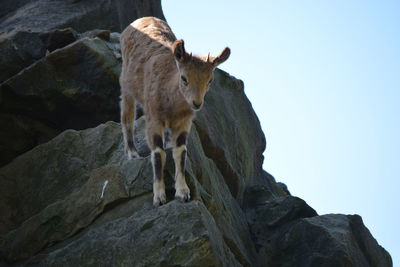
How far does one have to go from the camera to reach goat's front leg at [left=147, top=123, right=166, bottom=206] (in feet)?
24.7

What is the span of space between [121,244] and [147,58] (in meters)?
3.44

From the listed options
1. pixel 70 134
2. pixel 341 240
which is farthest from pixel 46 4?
pixel 341 240

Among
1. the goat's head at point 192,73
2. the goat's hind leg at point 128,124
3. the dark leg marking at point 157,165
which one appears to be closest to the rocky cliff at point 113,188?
the goat's hind leg at point 128,124

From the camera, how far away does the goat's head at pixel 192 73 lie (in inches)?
309

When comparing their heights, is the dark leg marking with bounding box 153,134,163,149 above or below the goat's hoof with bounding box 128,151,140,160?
above

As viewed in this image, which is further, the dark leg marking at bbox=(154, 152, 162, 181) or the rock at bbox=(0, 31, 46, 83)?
the rock at bbox=(0, 31, 46, 83)

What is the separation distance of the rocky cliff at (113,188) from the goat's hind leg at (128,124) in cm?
19

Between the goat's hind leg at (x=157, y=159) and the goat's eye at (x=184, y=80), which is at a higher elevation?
the goat's eye at (x=184, y=80)

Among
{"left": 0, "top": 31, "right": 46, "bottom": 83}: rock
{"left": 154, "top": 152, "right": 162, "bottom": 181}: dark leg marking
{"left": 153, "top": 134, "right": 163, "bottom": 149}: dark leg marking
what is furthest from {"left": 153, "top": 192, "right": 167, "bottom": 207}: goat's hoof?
{"left": 0, "top": 31, "right": 46, "bottom": 83}: rock

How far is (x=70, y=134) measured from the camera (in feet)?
33.0

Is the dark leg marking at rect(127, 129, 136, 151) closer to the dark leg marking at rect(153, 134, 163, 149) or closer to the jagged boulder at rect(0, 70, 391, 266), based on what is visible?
the jagged boulder at rect(0, 70, 391, 266)

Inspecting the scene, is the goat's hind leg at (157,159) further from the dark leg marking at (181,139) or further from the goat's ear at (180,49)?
the goat's ear at (180,49)

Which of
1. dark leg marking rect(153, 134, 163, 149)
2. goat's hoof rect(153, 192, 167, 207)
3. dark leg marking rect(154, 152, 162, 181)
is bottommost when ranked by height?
goat's hoof rect(153, 192, 167, 207)

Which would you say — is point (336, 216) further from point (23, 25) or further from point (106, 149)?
point (23, 25)
